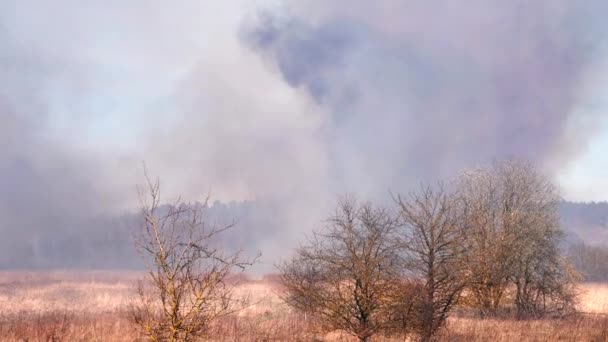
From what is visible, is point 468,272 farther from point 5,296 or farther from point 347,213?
point 5,296

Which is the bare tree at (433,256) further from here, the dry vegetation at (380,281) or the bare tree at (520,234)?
the bare tree at (520,234)

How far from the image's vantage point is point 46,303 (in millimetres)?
29922

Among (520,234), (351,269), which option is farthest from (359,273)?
(520,234)

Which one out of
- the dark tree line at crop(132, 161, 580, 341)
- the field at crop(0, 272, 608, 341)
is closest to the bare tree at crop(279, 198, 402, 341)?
the dark tree line at crop(132, 161, 580, 341)

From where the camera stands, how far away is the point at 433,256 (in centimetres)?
1288

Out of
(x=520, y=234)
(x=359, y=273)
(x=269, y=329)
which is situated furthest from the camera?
(x=520, y=234)

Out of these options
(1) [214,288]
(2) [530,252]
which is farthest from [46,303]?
(2) [530,252]

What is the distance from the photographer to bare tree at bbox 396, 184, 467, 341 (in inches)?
490

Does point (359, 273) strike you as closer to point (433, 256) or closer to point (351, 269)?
point (351, 269)

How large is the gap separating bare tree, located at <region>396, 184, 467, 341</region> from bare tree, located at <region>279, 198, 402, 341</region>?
66 cm

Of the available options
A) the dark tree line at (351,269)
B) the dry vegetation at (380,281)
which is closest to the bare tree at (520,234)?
the dry vegetation at (380,281)

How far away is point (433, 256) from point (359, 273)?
220cm

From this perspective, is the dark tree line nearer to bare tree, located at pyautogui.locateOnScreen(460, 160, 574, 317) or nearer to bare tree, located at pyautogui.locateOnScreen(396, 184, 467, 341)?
bare tree, located at pyautogui.locateOnScreen(396, 184, 467, 341)

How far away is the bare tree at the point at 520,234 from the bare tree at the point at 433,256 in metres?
10.3
